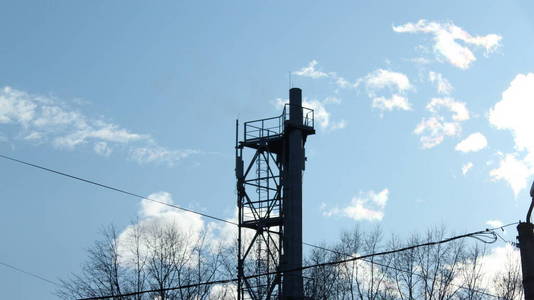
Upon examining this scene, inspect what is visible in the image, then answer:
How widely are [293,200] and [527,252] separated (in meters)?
22.4

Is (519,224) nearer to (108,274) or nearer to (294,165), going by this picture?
(294,165)

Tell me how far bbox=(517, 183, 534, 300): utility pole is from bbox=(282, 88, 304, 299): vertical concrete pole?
20.3 m

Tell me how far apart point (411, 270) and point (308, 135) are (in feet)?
40.2

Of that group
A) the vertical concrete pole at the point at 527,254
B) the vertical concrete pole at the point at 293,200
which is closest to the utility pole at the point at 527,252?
the vertical concrete pole at the point at 527,254

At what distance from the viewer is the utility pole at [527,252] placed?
16.8 m

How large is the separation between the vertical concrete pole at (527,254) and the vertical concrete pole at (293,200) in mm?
20381

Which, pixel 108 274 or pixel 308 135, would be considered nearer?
pixel 308 135

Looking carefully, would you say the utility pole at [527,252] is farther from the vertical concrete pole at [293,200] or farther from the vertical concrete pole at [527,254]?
the vertical concrete pole at [293,200]

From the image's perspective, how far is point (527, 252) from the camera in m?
17.5

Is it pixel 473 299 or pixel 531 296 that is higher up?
pixel 473 299

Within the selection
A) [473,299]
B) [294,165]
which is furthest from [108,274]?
[473,299]

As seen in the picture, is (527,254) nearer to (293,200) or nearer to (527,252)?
(527,252)

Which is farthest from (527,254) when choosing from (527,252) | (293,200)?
(293,200)

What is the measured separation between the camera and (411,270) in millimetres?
48125
